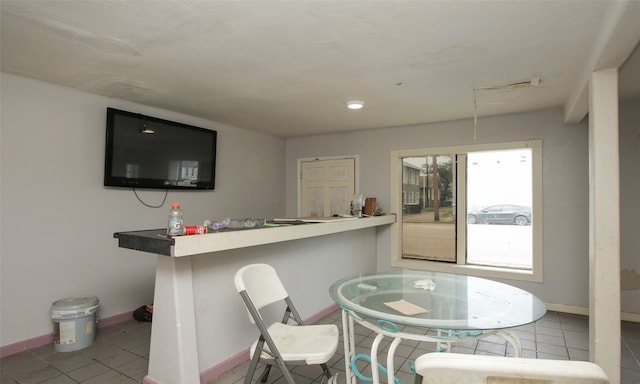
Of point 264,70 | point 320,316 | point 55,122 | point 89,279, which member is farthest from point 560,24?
point 89,279

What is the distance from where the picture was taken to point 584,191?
3.57 metres

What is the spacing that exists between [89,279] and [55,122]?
1.47 metres

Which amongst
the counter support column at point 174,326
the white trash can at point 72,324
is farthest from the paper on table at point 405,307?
the white trash can at point 72,324

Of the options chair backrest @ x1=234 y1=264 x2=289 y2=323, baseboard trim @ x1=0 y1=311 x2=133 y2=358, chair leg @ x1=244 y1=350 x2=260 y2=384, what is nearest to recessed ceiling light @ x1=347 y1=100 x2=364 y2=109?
chair backrest @ x1=234 y1=264 x2=289 y2=323

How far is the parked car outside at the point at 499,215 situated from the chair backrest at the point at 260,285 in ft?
10.0

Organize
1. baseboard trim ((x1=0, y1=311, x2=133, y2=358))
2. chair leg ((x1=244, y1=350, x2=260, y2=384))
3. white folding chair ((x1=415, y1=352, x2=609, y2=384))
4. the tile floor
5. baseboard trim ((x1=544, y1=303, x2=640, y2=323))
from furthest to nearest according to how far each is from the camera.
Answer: baseboard trim ((x1=544, y1=303, x2=640, y2=323)), baseboard trim ((x1=0, y1=311, x2=133, y2=358)), the tile floor, chair leg ((x1=244, y1=350, x2=260, y2=384)), white folding chair ((x1=415, y1=352, x2=609, y2=384))

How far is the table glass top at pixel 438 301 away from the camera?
1.55m

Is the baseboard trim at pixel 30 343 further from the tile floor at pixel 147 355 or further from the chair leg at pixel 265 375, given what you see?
the chair leg at pixel 265 375

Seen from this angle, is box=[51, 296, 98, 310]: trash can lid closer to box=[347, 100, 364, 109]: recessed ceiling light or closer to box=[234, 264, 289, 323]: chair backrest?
box=[234, 264, 289, 323]: chair backrest

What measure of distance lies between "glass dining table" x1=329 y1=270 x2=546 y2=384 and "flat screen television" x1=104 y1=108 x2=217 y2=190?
2.45 meters

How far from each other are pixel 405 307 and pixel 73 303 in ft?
9.11

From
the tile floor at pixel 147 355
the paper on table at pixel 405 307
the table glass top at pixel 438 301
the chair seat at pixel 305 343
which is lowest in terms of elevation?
the tile floor at pixel 147 355

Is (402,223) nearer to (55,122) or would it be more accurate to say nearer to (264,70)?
(264,70)

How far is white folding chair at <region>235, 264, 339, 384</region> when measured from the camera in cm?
176
